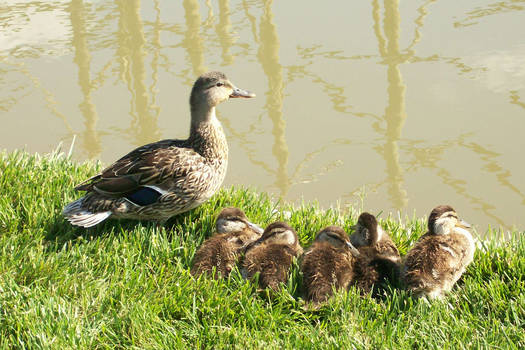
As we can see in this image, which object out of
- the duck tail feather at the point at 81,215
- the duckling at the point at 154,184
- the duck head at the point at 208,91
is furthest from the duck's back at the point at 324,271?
the duck head at the point at 208,91

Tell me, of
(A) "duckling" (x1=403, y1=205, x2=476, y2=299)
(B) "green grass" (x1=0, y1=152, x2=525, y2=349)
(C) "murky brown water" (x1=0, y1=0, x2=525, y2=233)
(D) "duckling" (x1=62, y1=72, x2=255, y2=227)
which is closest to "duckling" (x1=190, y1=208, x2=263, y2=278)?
(B) "green grass" (x1=0, y1=152, x2=525, y2=349)

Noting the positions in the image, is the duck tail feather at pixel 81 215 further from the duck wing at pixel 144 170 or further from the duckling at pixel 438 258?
the duckling at pixel 438 258

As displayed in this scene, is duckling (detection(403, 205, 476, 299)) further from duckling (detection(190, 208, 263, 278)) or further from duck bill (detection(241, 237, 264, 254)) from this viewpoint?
duckling (detection(190, 208, 263, 278))

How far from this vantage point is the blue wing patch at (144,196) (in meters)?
4.59

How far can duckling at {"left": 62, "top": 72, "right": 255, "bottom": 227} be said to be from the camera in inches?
181

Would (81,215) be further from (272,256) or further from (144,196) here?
(272,256)

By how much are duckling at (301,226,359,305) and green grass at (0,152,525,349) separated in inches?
3.6

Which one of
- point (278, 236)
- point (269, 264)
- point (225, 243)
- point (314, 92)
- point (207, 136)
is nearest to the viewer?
point (269, 264)

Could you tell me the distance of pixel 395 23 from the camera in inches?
402

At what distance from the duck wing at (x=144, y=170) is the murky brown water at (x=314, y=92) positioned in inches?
84.6

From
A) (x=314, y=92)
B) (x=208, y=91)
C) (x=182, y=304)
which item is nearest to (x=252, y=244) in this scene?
(x=182, y=304)

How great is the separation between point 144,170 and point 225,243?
0.87 meters

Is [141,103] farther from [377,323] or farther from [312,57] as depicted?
[377,323]

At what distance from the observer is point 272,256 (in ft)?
13.2
